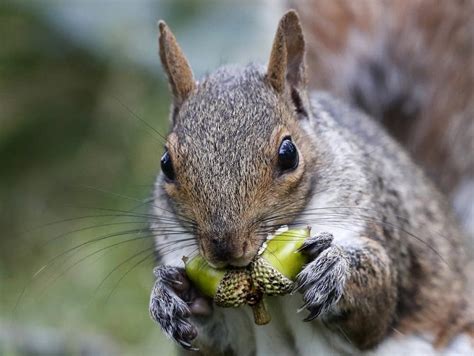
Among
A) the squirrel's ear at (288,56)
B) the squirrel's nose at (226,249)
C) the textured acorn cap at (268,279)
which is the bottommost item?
the textured acorn cap at (268,279)

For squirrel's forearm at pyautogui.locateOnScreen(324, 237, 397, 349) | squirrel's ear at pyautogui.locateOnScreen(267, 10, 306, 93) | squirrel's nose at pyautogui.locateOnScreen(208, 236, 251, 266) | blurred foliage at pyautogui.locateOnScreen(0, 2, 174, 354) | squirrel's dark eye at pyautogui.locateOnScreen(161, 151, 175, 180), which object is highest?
blurred foliage at pyautogui.locateOnScreen(0, 2, 174, 354)

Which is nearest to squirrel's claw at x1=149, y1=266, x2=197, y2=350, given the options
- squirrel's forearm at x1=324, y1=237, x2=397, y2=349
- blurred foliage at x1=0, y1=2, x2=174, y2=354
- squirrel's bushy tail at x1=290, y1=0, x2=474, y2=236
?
squirrel's forearm at x1=324, y1=237, x2=397, y2=349

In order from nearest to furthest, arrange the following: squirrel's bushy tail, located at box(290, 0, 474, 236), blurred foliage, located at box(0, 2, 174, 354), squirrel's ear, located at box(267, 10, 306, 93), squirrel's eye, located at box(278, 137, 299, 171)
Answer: squirrel's eye, located at box(278, 137, 299, 171), squirrel's ear, located at box(267, 10, 306, 93), squirrel's bushy tail, located at box(290, 0, 474, 236), blurred foliage, located at box(0, 2, 174, 354)

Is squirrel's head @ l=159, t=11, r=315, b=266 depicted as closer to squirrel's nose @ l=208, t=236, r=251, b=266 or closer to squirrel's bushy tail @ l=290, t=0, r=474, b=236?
squirrel's nose @ l=208, t=236, r=251, b=266

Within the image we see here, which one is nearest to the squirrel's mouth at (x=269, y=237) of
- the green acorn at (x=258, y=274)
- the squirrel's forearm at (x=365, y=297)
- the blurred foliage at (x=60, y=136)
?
the green acorn at (x=258, y=274)

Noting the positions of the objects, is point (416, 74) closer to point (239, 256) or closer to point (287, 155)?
point (287, 155)

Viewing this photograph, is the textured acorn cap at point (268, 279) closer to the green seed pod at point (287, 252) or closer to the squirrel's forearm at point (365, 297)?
the green seed pod at point (287, 252)
